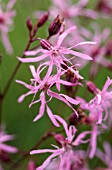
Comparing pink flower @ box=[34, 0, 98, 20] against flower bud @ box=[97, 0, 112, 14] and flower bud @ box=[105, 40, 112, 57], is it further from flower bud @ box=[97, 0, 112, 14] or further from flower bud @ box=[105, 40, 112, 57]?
flower bud @ box=[105, 40, 112, 57]

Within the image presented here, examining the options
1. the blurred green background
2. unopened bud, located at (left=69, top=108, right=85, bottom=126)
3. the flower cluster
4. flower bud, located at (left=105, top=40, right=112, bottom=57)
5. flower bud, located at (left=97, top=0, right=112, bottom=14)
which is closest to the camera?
the flower cluster

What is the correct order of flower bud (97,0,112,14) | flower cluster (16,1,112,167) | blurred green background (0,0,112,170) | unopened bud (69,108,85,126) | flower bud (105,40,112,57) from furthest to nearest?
flower bud (97,0,112,14) → blurred green background (0,0,112,170) → flower bud (105,40,112,57) → unopened bud (69,108,85,126) → flower cluster (16,1,112,167)

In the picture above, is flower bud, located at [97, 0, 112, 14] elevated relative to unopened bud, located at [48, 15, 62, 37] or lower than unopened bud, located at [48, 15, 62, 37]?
elevated

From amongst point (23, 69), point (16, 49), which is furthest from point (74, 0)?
point (23, 69)

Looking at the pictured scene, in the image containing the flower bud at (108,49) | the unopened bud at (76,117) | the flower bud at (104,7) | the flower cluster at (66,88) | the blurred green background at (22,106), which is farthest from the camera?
the flower bud at (104,7)

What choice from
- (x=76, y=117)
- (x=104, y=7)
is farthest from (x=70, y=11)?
(x=76, y=117)

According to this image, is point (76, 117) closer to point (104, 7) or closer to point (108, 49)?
point (108, 49)

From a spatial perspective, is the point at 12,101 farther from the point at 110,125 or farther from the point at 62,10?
the point at 110,125

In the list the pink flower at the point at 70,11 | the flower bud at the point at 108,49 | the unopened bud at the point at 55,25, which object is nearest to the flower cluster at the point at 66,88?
the unopened bud at the point at 55,25

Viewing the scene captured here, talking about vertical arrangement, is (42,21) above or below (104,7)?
below

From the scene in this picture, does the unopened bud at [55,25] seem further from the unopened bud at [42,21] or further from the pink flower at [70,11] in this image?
the pink flower at [70,11]

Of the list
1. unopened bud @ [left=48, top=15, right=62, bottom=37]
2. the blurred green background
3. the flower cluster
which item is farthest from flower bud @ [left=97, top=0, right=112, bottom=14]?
unopened bud @ [left=48, top=15, right=62, bottom=37]
